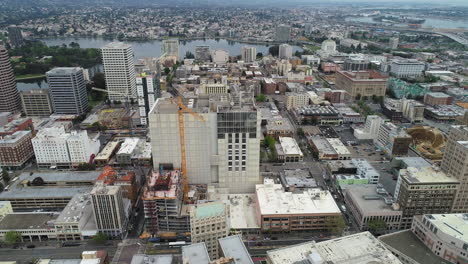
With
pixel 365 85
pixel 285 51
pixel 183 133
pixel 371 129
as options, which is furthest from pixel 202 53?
pixel 183 133

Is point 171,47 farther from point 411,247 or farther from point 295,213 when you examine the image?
point 411,247

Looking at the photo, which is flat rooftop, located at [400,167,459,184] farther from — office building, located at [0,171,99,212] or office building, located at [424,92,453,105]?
office building, located at [424,92,453,105]

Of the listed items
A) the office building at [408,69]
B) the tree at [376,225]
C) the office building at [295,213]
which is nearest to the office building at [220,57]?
the office building at [408,69]

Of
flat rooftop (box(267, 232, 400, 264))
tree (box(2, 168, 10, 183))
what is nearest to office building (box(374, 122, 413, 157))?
flat rooftop (box(267, 232, 400, 264))

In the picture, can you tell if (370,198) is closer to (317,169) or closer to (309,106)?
(317,169)

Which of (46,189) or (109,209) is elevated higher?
(109,209)
